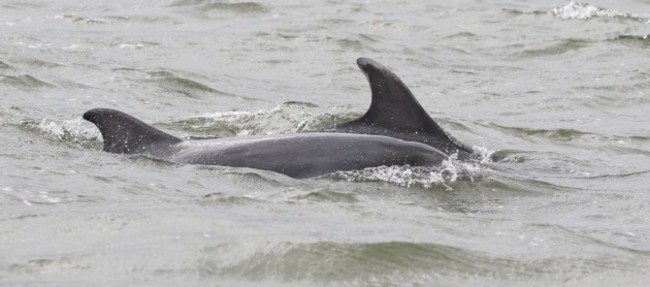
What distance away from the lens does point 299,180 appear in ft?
25.2

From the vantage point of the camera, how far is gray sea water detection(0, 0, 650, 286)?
223 inches

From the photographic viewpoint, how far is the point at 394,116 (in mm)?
8461

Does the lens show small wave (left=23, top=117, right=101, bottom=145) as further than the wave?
Yes

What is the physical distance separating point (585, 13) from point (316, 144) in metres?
12.5

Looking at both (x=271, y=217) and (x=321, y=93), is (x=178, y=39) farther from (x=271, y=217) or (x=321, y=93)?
(x=271, y=217)

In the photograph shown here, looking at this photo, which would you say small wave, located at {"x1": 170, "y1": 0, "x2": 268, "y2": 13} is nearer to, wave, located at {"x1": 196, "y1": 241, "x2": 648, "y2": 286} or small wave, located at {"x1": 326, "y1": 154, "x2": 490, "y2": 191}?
small wave, located at {"x1": 326, "y1": 154, "x2": 490, "y2": 191}

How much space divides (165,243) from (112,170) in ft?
6.94

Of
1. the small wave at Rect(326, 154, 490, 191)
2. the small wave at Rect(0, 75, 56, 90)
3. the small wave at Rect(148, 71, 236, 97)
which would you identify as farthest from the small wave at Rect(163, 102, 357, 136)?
the small wave at Rect(326, 154, 490, 191)

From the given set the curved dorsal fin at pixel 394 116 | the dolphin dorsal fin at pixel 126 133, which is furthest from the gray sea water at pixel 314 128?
the curved dorsal fin at pixel 394 116

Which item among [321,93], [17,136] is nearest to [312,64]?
[321,93]

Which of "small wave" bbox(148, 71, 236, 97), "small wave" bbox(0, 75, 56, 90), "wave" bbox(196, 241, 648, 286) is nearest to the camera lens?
"wave" bbox(196, 241, 648, 286)

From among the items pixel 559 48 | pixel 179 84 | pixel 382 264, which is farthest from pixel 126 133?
pixel 559 48

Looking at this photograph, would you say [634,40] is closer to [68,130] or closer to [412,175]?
[68,130]

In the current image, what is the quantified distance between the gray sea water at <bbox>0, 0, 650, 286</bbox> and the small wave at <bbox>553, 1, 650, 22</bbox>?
6cm
